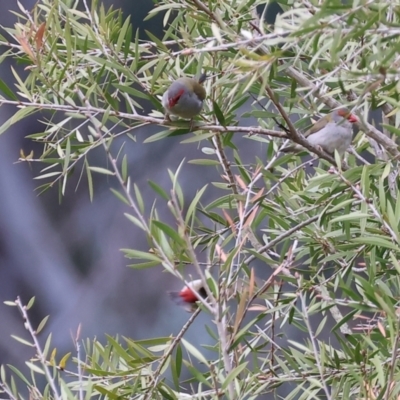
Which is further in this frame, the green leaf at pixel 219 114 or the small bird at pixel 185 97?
the small bird at pixel 185 97

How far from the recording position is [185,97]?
1.24 metres

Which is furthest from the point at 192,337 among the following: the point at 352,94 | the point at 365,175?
the point at 365,175

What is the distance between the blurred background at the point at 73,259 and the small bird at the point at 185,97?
4.21ft

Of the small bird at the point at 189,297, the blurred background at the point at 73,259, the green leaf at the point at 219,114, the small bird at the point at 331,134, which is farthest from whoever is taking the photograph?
the blurred background at the point at 73,259

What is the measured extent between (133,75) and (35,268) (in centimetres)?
186

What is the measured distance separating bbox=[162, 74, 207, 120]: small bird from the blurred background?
1283 millimetres

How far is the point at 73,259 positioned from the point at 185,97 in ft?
5.24

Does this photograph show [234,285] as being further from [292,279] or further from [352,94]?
[352,94]

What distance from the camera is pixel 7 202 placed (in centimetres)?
263

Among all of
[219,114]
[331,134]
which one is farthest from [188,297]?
[331,134]

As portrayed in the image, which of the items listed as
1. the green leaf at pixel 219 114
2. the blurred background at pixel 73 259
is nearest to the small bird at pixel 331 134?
the green leaf at pixel 219 114

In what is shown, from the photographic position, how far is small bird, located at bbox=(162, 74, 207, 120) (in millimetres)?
1164

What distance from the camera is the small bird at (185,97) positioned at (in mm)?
1164

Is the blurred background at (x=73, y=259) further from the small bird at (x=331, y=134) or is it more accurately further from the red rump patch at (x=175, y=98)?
the red rump patch at (x=175, y=98)
